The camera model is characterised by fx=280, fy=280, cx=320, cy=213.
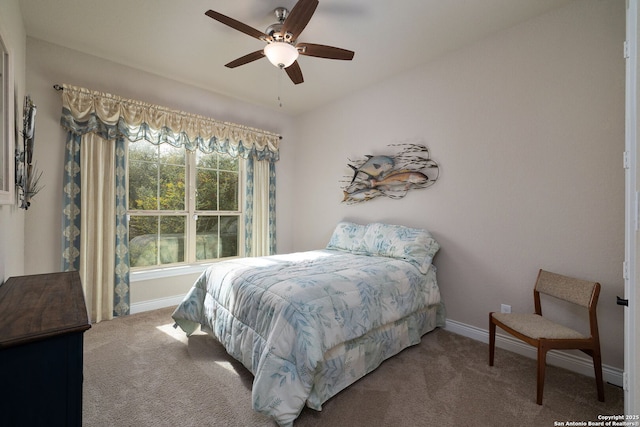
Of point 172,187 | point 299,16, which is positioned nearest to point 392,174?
point 299,16

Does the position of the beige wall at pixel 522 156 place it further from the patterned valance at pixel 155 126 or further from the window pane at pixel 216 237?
the window pane at pixel 216 237

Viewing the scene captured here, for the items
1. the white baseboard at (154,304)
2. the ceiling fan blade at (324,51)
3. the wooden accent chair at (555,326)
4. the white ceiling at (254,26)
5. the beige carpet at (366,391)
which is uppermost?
the white ceiling at (254,26)

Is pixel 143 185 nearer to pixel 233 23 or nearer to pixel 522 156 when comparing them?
pixel 233 23

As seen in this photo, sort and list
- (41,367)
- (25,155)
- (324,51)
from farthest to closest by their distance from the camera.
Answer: (324,51), (25,155), (41,367)

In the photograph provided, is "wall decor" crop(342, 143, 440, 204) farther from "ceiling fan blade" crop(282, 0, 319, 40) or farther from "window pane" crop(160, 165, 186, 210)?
"window pane" crop(160, 165, 186, 210)

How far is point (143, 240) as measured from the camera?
3.26 m

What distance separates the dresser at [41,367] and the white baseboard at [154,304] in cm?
231

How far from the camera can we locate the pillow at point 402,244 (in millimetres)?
2670

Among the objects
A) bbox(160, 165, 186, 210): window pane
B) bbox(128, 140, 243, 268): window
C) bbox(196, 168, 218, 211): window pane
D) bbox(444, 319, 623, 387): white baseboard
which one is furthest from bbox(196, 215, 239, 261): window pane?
bbox(444, 319, 623, 387): white baseboard

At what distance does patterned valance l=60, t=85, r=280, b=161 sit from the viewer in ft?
9.00

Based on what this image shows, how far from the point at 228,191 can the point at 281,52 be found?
2348mm

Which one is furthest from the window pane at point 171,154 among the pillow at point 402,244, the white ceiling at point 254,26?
the pillow at point 402,244

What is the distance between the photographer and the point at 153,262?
3.34 meters

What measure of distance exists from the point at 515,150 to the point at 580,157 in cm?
42
